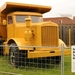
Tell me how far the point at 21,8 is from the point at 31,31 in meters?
2.04

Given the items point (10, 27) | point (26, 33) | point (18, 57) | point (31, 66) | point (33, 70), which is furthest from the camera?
point (10, 27)

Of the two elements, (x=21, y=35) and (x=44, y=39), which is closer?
(x=44, y=39)

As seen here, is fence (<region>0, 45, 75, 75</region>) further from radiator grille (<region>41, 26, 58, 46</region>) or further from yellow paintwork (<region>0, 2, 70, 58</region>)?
radiator grille (<region>41, 26, 58, 46</region>)

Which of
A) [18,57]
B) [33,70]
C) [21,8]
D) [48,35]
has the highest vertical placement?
[21,8]

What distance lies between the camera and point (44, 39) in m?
9.10

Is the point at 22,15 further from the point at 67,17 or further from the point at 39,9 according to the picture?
the point at 67,17

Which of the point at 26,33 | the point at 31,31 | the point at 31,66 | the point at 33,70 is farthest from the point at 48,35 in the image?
the point at 33,70

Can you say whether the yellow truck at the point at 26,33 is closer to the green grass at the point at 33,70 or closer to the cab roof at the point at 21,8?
the cab roof at the point at 21,8

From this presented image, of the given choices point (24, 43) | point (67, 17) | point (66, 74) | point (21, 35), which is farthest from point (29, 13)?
point (67, 17)

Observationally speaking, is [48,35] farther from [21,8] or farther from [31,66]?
[21,8]

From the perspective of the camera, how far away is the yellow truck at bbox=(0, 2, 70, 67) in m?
8.88

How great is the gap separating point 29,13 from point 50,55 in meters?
2.77

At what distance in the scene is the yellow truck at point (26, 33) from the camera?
8.88 metres

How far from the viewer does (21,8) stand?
36.2ft
